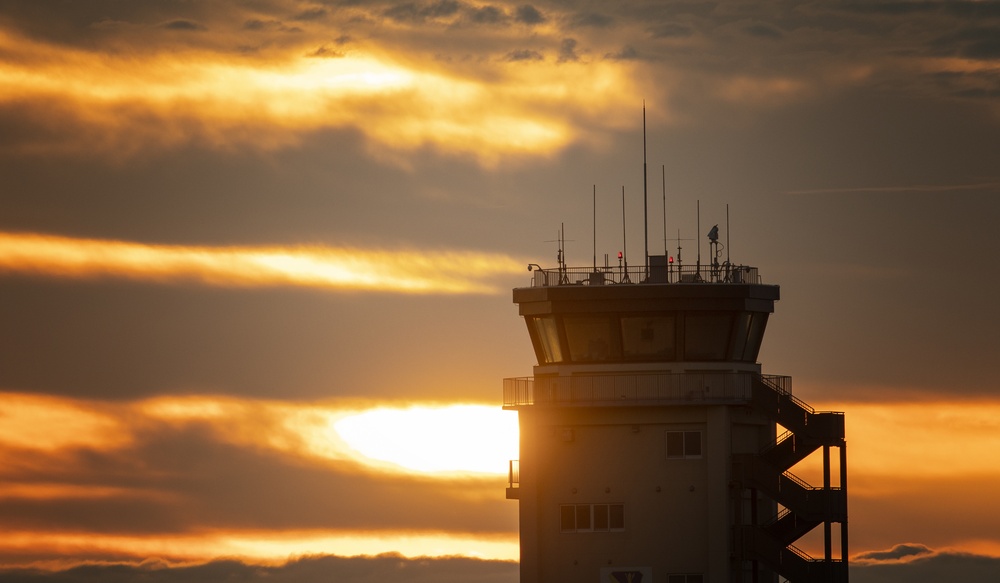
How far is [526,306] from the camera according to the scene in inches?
3856

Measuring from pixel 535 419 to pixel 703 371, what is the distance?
7.63m

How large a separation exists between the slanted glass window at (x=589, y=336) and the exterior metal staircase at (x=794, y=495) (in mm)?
6729

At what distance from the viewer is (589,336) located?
96.7m

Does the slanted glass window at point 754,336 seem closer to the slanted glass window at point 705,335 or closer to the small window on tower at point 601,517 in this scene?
the slanted glass window at point 705,335

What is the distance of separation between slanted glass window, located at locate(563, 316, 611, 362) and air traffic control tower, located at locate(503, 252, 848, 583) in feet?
0.20

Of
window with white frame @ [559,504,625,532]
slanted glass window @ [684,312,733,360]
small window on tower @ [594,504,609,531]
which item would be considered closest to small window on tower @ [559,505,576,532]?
window with white frame @ [559,504,625,532]

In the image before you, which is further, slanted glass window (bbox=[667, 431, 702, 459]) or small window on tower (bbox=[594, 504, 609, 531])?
small window on tower (bbox=[594, 504, 609, 531])

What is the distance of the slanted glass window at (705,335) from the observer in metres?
96.2

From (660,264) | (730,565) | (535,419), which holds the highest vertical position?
(660,264)

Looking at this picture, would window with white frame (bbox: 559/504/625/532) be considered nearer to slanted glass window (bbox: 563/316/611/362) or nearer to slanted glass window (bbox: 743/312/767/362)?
slanted glass window (bbox: 563/316/611/362)

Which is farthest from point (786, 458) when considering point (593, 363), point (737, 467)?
point (593, 363)

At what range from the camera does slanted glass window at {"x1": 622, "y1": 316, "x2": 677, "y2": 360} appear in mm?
96188

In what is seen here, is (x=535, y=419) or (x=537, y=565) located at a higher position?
(x=535, y=419)

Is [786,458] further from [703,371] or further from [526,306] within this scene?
[526,306]
